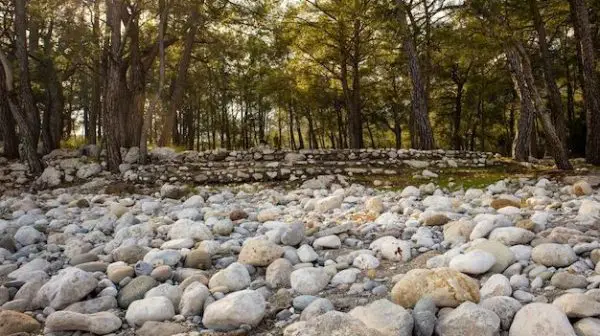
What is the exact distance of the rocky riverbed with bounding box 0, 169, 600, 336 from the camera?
2.56 metres

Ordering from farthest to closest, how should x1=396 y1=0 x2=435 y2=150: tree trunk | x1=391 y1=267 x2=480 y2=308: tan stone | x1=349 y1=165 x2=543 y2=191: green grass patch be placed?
x1=396 y1=0 x2=435 y2=150: tree trunk, x1=349 y1=165 x2=543 y2=191: green grass patch, x1=391 y1=267 x2=480 y2=308: tan stone

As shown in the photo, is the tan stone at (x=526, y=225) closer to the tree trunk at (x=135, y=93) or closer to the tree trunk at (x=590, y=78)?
the tree trunk at (x=590, y=78)

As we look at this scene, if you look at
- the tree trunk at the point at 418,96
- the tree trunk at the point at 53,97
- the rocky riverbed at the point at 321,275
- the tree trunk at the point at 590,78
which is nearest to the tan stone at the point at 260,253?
the rocky riverbed at the point at 321,275

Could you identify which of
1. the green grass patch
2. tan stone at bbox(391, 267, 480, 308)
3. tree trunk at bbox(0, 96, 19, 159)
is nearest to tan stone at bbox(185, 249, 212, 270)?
tan stone at bbox(391, 267, 480, 308)

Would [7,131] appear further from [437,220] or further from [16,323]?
[437,220]

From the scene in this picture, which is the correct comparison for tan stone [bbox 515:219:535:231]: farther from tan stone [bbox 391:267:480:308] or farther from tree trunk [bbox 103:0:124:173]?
tree trunk [bbox 103:0:124:173]

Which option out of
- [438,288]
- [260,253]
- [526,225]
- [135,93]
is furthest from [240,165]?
[438,288]

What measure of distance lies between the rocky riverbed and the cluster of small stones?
210 inches

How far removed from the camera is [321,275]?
134 inches

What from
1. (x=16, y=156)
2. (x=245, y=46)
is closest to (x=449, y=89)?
(x=245, y=46)

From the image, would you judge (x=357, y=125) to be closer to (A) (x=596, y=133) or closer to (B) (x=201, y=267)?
(A) (x=596, y=133)

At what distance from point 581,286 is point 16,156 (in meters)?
16.2

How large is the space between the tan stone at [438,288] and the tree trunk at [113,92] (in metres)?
10.9

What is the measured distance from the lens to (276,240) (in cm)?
439
